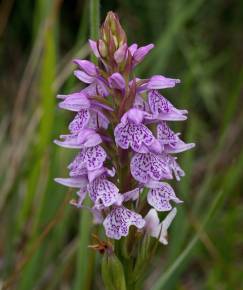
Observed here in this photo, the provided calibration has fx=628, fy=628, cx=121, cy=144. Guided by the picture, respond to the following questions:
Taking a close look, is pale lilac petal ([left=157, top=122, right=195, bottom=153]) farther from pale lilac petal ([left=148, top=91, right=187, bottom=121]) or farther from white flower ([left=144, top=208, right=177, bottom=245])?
white flower ([left=144, top=208, right=177, bottom=245])

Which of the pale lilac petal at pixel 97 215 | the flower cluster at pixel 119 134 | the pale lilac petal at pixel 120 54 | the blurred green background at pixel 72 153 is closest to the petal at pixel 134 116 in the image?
the flower cluster at pixel 119 134

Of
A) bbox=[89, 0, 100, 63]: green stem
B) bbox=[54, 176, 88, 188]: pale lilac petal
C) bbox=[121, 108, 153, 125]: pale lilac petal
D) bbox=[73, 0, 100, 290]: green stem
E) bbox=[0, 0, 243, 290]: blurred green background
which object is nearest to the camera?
bbox=[121, 108, 153, 125]: pale lilac petal

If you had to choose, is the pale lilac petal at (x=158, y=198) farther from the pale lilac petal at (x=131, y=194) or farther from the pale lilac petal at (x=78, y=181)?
A: the pale lilac petal at (x=78, y=181)

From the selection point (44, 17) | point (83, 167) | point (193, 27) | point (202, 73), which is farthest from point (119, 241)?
point (193, 27)

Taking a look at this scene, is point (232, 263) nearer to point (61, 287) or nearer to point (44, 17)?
point (61, 287)

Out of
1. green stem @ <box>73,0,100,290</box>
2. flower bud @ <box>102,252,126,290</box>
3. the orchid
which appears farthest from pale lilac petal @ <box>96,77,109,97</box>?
green stem @ <box>73,0,100,290</box>

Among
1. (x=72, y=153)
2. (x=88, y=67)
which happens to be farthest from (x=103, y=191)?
(x=72, y=153)
